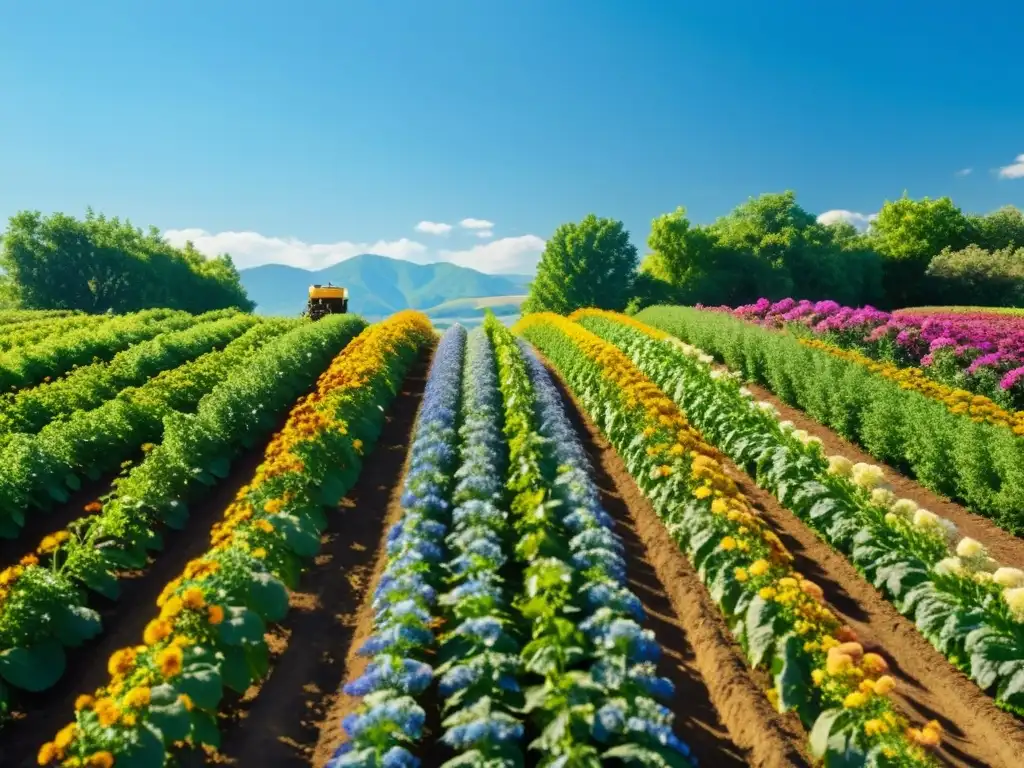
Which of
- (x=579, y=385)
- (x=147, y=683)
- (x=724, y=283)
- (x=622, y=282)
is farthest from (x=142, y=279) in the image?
(x=147, y=683)

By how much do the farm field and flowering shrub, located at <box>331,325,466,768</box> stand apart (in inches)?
1.2

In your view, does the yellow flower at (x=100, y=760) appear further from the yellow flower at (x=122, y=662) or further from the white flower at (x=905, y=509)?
the white flower at (x=905, y=509)

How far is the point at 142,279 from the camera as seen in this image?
5397 cm

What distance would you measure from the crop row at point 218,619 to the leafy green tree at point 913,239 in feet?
178

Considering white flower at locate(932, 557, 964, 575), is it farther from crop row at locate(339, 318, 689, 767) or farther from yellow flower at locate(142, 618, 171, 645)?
yellow flower at locate(142, 618, 171, 645)

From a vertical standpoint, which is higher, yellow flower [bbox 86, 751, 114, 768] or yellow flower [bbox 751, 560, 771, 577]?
yellow flower [bbox 751, 560, 771, 577]

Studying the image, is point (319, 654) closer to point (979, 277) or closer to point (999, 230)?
point (979, 277)

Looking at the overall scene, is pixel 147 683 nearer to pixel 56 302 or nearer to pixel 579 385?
pixel 579 385

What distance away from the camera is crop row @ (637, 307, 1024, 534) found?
329 inches

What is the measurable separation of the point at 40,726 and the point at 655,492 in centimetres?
686

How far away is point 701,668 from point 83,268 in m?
58.9

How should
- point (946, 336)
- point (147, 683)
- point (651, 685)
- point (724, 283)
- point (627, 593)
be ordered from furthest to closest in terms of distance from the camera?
point (724, 283)
point (946, 336)
point (627, 593)
point (651, 685)
point (147, 683)

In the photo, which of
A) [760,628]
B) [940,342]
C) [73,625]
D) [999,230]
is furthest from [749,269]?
[73,625]

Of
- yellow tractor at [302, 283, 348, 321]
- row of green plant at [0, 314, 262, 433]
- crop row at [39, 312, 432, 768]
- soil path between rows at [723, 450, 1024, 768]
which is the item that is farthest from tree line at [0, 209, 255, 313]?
soil path between rows at [723, 450, 1024, 768]
